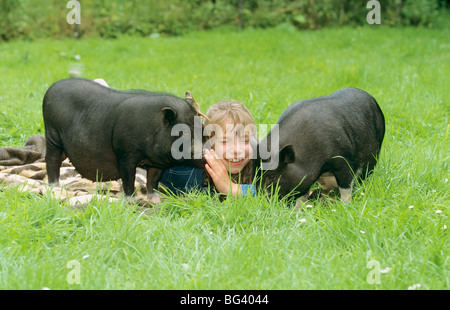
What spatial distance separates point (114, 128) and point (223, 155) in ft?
2.49

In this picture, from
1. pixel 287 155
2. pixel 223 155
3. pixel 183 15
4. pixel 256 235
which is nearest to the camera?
pixel 256 235

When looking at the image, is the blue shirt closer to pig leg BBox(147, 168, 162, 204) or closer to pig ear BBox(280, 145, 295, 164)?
pig leg BBox(147, 168, 162, 204)

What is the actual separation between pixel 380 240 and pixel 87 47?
8.05 meters

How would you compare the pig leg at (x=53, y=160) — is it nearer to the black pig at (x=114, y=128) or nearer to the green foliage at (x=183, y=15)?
the black pig at (x=114, y=128)

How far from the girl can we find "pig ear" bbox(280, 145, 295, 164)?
42 cm

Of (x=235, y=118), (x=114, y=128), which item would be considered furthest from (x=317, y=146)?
(x=114, y=128)

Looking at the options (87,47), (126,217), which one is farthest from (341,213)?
(87,47)

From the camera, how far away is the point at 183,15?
39.3 feet

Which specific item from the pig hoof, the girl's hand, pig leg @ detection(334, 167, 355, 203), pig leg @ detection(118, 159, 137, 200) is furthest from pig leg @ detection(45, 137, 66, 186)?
pig leg @ detection(334, 167, 355, 203)

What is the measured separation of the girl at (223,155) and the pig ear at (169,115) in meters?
0.32

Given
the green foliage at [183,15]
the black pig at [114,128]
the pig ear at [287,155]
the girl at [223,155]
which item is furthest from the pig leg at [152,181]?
the green foliage at [183,15]

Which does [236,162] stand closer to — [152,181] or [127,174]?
[152,181]

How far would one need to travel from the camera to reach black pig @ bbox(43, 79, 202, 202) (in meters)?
3.32

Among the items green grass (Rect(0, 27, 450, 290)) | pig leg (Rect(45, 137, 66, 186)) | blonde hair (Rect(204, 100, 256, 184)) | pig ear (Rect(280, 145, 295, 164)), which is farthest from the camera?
blonde hair (Rect(204, 100, 256, 184))
